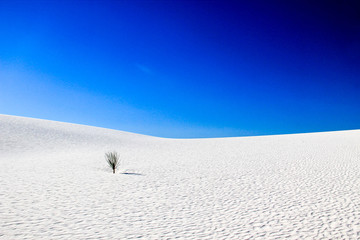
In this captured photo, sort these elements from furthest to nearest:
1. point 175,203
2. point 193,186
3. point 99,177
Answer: point 99,177 → point 193,186 → point 175,203

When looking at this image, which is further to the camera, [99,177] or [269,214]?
[99,177]

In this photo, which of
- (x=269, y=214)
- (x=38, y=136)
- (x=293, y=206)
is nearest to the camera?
(x=269, y=214)

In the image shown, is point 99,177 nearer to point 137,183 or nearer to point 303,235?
point 137,183

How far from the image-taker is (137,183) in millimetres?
7738

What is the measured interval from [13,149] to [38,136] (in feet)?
13.4

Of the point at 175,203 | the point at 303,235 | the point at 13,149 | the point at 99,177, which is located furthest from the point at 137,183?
the point at 13,149

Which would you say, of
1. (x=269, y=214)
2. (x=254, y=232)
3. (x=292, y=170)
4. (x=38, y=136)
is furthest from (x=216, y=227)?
(x=38, y=136)

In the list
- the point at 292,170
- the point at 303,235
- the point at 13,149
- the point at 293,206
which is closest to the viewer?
the point at 303,235

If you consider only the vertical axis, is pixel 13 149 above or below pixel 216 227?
above

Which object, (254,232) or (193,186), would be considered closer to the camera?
(254,232)

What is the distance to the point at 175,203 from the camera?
5801 millimetres

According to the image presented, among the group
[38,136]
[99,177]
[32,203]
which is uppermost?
[38,136]

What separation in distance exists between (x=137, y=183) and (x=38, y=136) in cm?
1482

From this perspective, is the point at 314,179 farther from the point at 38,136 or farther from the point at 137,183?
the point at 38,136
